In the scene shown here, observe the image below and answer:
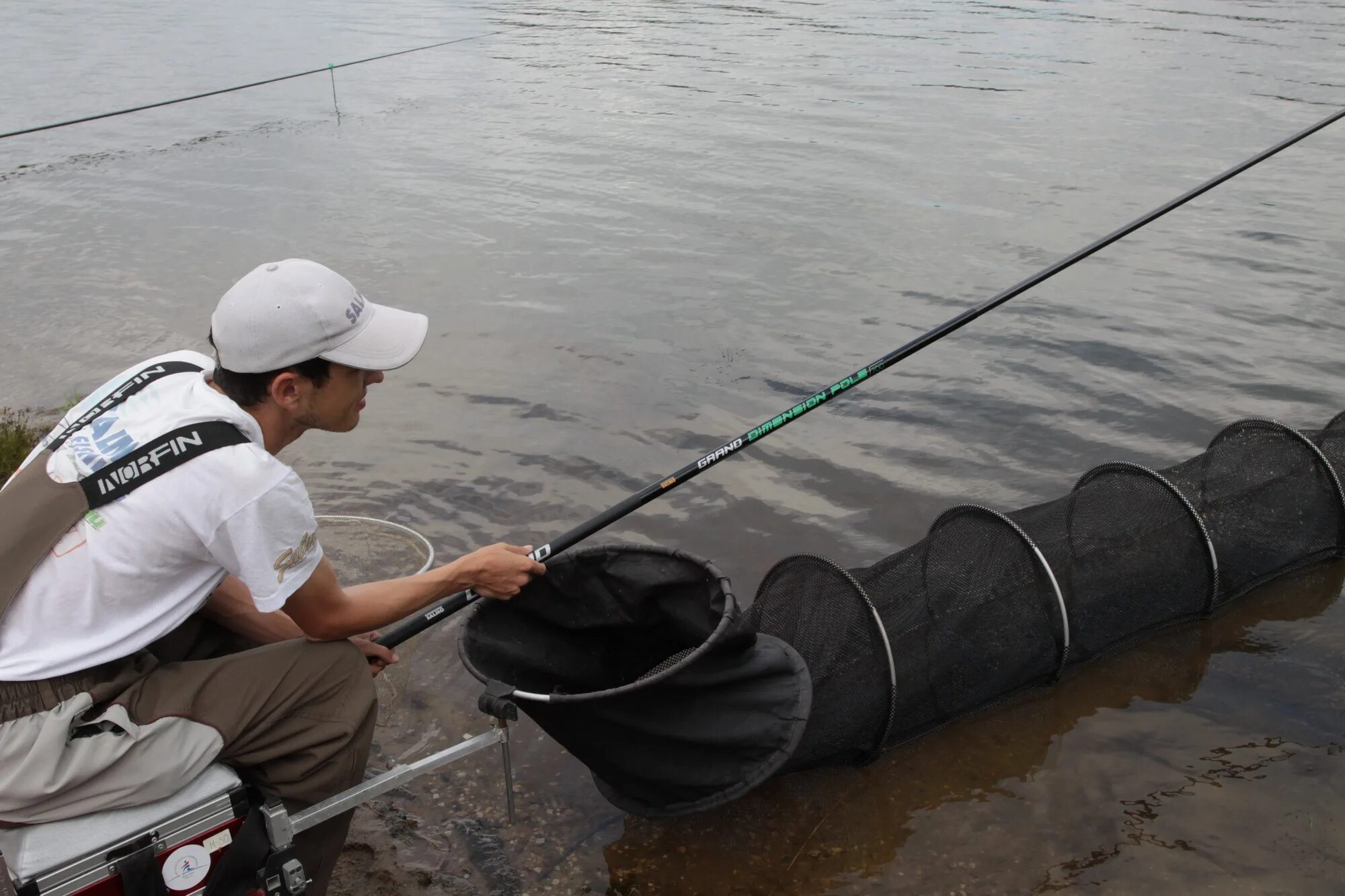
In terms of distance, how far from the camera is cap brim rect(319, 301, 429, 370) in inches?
121

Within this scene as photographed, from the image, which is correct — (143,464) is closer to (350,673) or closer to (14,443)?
(350,673)

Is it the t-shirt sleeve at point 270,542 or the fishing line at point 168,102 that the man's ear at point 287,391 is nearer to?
the t-shirt sleeve at point 270,542

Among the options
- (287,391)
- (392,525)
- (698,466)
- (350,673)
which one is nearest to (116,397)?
(287,391)

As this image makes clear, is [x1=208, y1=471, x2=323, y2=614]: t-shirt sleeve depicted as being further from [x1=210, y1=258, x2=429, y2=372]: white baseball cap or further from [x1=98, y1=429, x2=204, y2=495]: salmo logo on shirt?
[x1=210, y1=258, x2=429, y2=372]: white baseball cap

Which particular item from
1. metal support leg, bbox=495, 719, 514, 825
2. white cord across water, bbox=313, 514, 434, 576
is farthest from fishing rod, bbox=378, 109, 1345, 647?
white cord across water, bbox=313, 514, 434, 576

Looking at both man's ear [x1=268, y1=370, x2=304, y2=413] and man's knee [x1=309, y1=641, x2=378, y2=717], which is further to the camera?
man's knee [x1=309, y1=641, x2=378, y2=717]

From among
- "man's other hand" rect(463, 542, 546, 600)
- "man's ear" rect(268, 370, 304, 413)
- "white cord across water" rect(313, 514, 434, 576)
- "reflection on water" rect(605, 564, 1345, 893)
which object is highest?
A: "man's ear" rect(268, 370, 304, 413)

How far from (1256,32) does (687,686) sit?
1968 cm

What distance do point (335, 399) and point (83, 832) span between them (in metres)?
1.22

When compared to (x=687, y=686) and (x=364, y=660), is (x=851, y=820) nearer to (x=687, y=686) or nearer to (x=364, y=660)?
(x=687, y=686)

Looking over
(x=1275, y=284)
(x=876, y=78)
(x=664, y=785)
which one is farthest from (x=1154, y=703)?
(x=876, y=78)

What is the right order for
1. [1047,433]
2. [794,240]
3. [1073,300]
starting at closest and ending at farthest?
1. [1047,433]
2. [1073,300]
3. [794,240]

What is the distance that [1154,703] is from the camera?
4.80 metres

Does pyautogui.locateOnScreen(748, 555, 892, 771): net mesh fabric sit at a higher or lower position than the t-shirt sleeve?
lower
